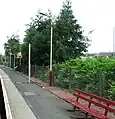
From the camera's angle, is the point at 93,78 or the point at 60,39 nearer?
the point at 93,78

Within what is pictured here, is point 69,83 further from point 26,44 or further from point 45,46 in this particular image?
point 26,44

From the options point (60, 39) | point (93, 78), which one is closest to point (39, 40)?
point (60, 39)

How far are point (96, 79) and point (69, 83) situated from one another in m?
5.85

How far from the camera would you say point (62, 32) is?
4591 cm

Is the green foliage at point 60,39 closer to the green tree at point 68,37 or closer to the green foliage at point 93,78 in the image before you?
the green tree at point 68,37

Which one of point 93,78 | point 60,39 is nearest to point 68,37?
point 60,39

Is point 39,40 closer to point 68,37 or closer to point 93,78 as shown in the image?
point 68,37

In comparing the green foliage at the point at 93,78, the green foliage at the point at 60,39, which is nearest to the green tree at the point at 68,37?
the green foliage at the point at 60,39

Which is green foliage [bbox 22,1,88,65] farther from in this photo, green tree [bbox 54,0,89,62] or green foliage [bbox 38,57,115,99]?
green foliage [bbox 38,57,115,99]

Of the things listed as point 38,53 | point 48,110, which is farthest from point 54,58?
point 48,110

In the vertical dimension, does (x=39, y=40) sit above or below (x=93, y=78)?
above

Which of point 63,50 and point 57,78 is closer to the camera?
point 57,78

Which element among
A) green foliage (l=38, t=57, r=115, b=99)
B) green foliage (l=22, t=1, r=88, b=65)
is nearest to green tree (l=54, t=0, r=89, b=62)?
green foliage (l=22, t=1, r=88, b=65)

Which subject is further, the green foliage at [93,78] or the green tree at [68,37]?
the green tree at [68,37]
